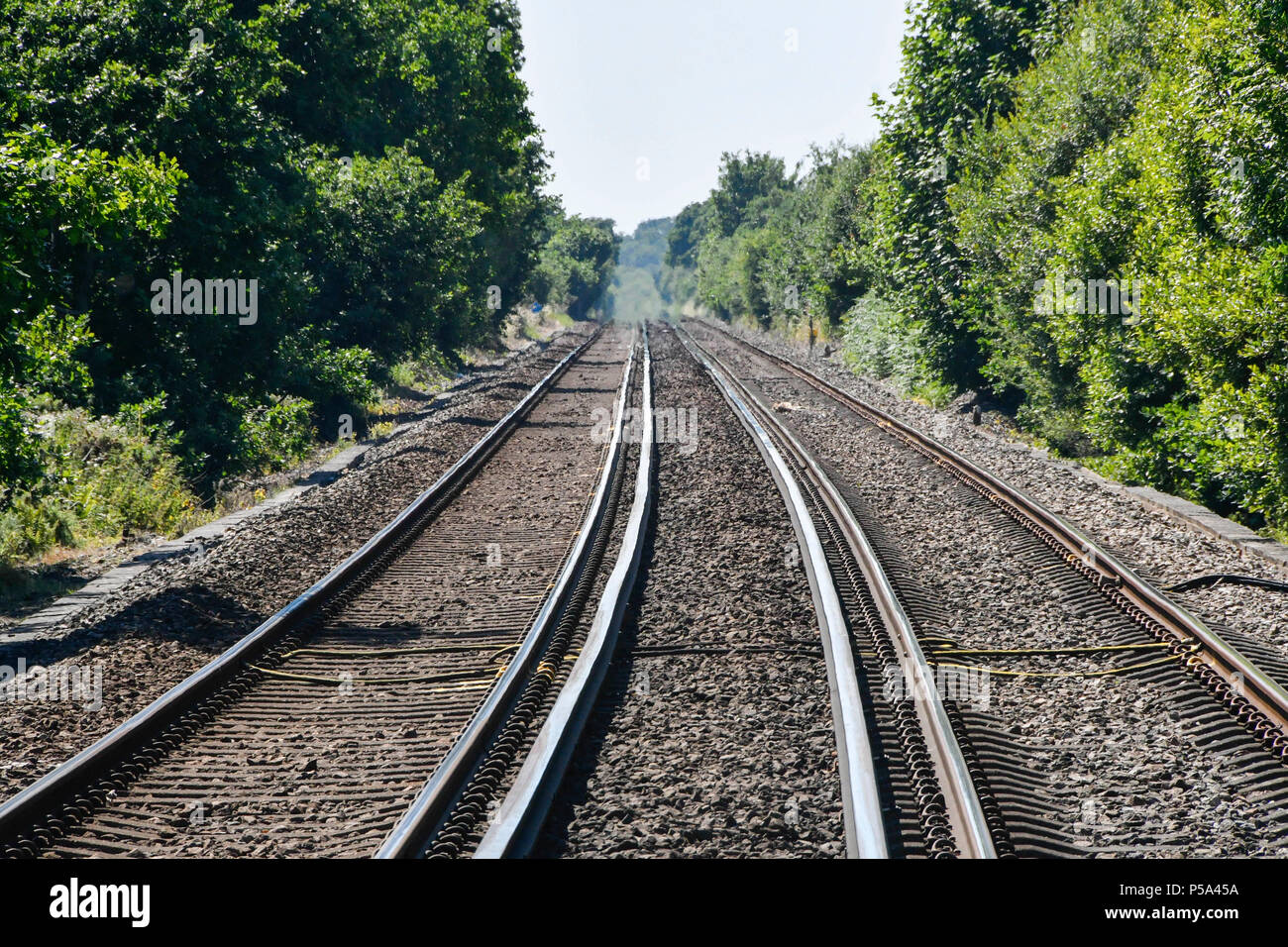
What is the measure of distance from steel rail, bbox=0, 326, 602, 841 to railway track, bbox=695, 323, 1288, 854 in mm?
4233

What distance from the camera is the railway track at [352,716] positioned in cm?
430

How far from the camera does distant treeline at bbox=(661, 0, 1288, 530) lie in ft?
33.6

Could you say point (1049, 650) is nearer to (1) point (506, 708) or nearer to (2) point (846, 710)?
(2) point (846, 710)

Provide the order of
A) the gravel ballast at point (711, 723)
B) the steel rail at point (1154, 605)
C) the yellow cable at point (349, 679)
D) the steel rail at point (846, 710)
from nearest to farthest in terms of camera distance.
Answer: the steel rail at point (846, 710) < the gravel ballast at point (711, 723) < the steel rail at point (1154, 605) < the yellow cable at point (349, 679)

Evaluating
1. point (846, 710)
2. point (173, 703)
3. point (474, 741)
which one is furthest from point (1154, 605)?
point (173, 703)

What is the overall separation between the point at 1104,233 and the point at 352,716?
13207 millimetres

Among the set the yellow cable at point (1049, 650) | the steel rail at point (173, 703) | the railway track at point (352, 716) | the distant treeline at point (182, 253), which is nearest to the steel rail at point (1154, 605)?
the yellow cable at point (1049, 650)

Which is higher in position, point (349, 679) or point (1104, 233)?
point (1104, 233)

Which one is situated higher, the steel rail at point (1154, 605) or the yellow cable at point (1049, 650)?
the steel rail at point (1154, 605)

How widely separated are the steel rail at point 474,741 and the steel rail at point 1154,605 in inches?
158

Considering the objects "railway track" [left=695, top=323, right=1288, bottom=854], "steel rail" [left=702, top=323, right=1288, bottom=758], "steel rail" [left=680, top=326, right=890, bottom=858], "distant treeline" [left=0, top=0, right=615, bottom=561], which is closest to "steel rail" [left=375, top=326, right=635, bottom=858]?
"steel rail" [left=680, top=326, right=890, bottom=858]

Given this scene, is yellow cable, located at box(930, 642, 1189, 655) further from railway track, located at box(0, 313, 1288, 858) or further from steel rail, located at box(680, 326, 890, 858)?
steel rail, located at box(680, 326, 890, 858)

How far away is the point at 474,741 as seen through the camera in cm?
484

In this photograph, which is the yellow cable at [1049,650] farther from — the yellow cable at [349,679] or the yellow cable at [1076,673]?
the yellow cable at [349,679]
